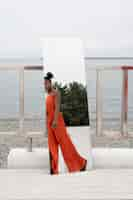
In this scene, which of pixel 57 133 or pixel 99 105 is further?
pixel 99 105

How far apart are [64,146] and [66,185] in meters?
0.93

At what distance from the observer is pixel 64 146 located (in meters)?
5.88

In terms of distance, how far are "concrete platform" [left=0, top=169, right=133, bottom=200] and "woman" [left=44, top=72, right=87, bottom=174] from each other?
197 mm

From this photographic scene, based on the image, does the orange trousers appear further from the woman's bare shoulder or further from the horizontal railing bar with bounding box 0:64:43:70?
the horizontal railing bar with bounding box 0:64:43:70

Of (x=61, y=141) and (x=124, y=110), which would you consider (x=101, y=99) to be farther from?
(x=61, y=141)

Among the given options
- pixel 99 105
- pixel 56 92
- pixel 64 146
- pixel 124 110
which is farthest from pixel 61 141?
pixel 124 110

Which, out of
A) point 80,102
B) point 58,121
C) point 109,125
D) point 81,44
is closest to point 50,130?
point 58,121

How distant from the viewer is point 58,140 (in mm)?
5875

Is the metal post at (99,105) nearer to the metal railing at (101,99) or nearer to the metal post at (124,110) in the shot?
the metal railing at (101,99)

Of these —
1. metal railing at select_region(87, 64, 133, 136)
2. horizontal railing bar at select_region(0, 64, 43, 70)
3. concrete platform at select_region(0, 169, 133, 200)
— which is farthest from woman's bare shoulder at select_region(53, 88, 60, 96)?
metal railing at select_region(87, 64, 133, 136)

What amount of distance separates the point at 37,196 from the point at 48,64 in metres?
1.94

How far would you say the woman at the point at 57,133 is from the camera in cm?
582

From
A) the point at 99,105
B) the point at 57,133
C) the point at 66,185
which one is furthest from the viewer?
the point at 99,105

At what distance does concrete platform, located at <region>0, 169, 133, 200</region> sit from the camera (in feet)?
15.0
